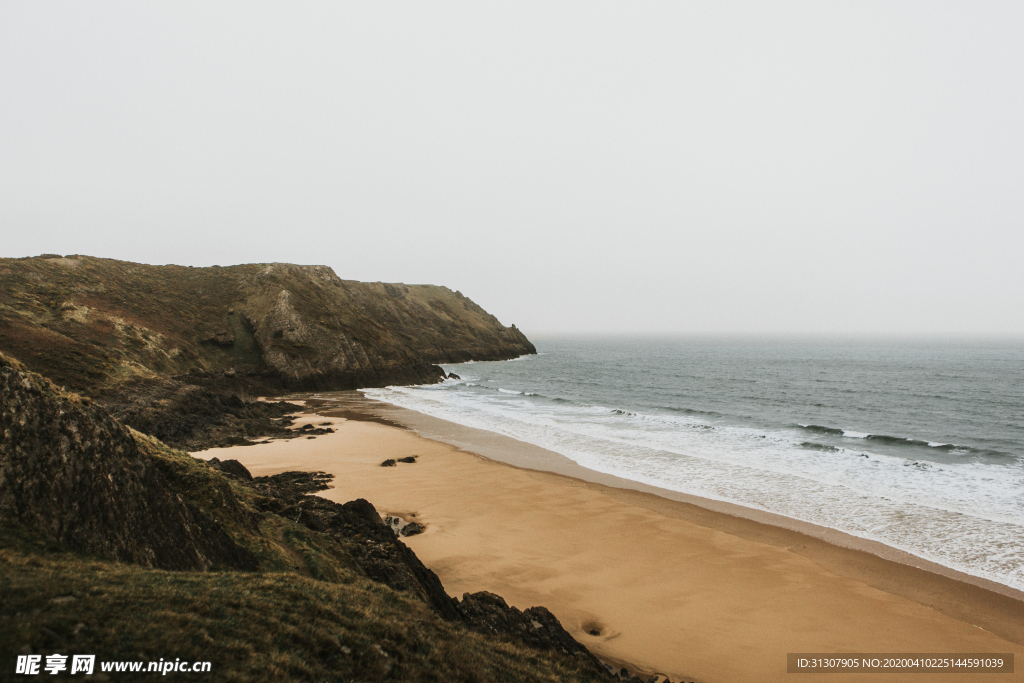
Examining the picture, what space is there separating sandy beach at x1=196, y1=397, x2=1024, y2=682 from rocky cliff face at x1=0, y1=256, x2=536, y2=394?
20.2 m

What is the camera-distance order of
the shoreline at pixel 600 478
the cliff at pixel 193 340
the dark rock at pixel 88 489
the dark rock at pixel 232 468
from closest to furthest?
the dark rock at pixel 88 489 < the shoreline at pixel 600 478 < the dark rock at pixel 232 468 < the cliff at pixel 193 340

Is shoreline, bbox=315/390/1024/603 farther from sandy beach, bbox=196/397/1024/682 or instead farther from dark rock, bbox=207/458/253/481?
dark rock, bbox=207/458/253/481

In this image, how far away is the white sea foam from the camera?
14.8 meters

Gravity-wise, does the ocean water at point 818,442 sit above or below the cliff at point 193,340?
below

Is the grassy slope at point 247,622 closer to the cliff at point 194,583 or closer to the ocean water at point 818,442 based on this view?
the cliff at point 194,583

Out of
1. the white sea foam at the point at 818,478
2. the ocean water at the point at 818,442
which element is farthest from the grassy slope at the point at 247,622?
the ocean water at the point at 818,442

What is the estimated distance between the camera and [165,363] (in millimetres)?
37375

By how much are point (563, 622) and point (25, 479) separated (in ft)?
31.4

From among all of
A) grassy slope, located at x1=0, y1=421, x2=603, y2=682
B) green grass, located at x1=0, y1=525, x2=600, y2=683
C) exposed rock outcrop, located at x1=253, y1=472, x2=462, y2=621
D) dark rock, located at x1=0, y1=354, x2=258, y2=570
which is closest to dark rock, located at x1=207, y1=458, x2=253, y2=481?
exposed rock outcrop, located at x1=253, y1=472, x2=462, y2=621

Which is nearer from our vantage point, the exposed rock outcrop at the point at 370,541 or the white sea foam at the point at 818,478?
the exposed rock outcrop at the point at 370,541

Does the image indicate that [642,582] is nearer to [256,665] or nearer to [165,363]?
[256,665]

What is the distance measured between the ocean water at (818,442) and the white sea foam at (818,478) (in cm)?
7

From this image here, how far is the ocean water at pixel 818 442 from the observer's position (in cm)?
1630

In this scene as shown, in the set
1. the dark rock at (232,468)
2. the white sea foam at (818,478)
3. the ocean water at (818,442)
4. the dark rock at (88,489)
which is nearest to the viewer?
the dark rock at (88,489)
